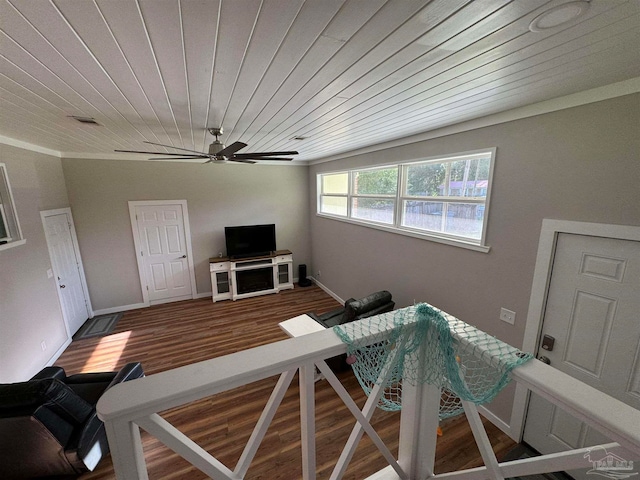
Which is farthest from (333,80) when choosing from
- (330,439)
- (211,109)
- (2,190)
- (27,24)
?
(2,190)

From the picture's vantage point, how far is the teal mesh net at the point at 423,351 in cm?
81

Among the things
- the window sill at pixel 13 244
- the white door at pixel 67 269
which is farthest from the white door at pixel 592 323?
the white door at pixel 67 269

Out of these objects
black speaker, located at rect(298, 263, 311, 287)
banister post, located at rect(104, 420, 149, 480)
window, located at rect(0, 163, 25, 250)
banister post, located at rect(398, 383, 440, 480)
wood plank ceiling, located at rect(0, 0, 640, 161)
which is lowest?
black speaker, located at rect(298, 263, 311, 287)

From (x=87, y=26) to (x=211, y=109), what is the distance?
1.04 metres

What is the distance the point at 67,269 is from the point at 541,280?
612 centimetres

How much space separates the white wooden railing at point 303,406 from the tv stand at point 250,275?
4715mm

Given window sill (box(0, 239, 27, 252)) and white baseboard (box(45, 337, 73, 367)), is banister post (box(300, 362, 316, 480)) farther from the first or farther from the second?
white baseboard (box(45, 337, 73, 367))

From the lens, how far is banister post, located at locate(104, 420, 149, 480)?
0.56 m

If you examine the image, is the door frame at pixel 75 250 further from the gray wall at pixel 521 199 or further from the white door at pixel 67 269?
the gray wall at pixel 521 199

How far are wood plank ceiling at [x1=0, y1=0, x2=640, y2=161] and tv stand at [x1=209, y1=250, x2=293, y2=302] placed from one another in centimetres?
339

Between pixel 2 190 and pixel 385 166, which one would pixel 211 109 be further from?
pixel 2 190

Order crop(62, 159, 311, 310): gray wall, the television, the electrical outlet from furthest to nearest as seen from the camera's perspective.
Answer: the television → crop(62, 159, 311, 310): gray wall → the electrical outlet

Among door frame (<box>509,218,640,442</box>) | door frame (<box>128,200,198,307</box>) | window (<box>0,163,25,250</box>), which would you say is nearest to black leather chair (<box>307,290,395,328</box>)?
door frame (<box>509,218,640,442</box>)

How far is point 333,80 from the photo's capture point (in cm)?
155
